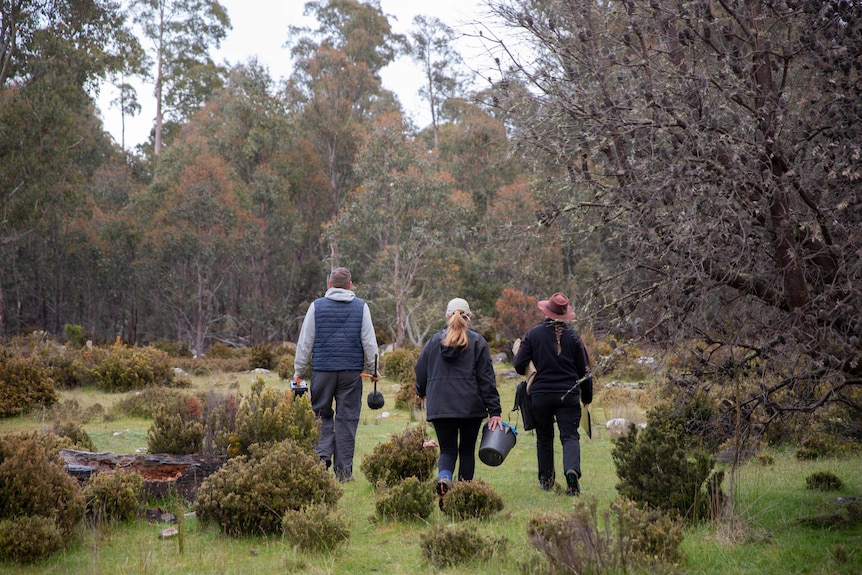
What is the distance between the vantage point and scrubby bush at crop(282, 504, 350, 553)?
4996 mm

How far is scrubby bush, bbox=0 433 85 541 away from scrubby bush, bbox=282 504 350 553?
4.74 feet

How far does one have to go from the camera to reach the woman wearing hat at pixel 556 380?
22.0ft

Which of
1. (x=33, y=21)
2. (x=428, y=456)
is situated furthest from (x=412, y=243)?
(x=428, y=456)

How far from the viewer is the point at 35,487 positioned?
5.03 m

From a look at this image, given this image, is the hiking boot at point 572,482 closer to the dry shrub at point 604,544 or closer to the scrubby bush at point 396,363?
the dry shrub at point 604,544

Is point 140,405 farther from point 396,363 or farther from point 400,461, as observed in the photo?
point 396,363

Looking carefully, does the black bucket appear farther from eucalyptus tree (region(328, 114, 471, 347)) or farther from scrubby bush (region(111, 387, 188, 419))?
eucalyptus tree (region(328, 114, 471, 347))

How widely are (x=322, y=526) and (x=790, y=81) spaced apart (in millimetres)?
4268

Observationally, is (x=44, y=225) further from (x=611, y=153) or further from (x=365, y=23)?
(x=611, y=153)

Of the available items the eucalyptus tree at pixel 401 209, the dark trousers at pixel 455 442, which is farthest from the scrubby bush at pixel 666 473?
the eucalyptus tree at pixel 401 209

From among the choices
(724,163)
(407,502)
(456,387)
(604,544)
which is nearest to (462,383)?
(456,387)

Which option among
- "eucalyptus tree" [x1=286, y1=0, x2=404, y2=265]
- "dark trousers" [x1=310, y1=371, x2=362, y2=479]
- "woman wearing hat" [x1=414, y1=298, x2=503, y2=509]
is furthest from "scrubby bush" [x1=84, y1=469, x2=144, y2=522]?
"eucalyptus tree" [x1=286, y1=0, x2=404, y2=265]

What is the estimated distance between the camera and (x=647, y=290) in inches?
192

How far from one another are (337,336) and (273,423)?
3.34ft
